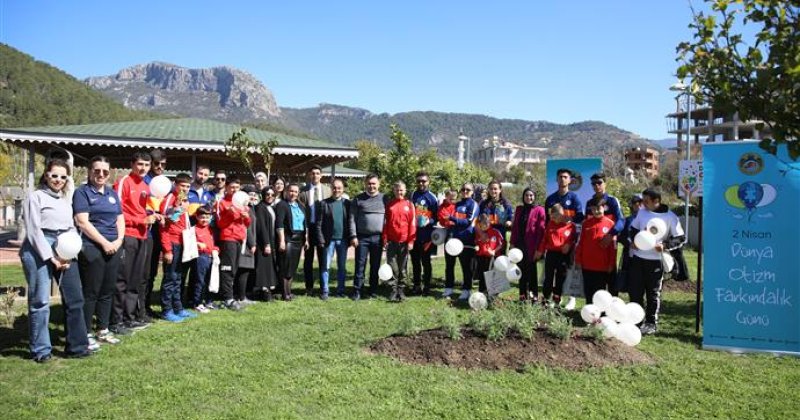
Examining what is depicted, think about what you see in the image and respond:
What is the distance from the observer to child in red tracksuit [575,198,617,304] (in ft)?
23.5

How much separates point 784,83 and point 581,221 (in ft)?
18.1

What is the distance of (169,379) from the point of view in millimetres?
4738

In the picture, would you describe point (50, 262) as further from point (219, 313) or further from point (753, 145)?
point (753, 145)

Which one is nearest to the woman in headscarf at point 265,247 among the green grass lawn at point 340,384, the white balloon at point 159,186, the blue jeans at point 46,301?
the white balloon at point 159,186

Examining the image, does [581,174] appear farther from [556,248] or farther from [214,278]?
[214,278]

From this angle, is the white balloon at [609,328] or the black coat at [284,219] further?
the black coat at [284,219]

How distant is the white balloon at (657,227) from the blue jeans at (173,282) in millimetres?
5848

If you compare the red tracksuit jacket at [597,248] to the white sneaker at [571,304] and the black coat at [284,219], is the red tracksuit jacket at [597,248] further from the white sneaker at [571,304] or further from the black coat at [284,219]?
the black coat at [284,219]

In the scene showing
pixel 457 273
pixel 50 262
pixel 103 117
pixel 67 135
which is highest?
pixel 103 117

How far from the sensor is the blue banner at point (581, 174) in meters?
9.69

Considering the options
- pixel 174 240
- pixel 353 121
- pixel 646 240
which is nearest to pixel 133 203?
pixel 174 240

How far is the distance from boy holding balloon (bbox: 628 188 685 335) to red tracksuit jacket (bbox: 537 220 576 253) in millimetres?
848

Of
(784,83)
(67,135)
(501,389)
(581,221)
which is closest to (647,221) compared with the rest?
(581,221)

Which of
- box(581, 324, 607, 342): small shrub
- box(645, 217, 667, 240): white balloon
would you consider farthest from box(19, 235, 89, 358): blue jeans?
box(645, 217, 667, 240): white balloon
